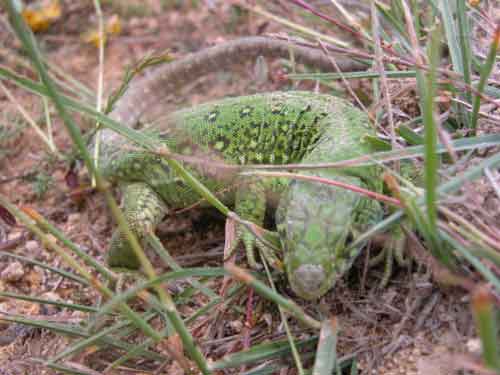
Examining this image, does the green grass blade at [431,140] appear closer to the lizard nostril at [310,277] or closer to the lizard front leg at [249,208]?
the lizard nostril at [310,277]

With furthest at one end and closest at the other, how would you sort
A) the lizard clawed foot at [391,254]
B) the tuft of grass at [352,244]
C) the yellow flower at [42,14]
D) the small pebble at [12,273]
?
the yellow flower at [42,14], the small pebble at [12,273], the lizard clawed foot at [391,254], the tuft of grass at [352,244]

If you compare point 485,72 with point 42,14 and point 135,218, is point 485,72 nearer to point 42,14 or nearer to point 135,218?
point 135,218

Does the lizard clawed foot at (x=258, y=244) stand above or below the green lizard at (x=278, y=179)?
below

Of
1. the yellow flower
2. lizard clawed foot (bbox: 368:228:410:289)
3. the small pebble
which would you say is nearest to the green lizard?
lizard clawed foot (bbox: 368:228:410:289)

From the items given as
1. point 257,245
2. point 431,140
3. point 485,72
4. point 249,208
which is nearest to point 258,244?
point 257,245

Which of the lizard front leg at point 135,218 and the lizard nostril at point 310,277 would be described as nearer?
the lizard nostril at point 310,277

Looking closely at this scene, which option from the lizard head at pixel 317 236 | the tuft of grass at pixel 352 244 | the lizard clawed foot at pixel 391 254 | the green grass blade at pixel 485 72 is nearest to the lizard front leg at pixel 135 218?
the tuft of grass at pixel 352 244

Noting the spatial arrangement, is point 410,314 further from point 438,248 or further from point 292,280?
point 292,280

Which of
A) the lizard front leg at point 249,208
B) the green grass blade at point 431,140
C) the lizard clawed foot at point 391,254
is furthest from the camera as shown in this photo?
the lizard front leg at point 249,208
